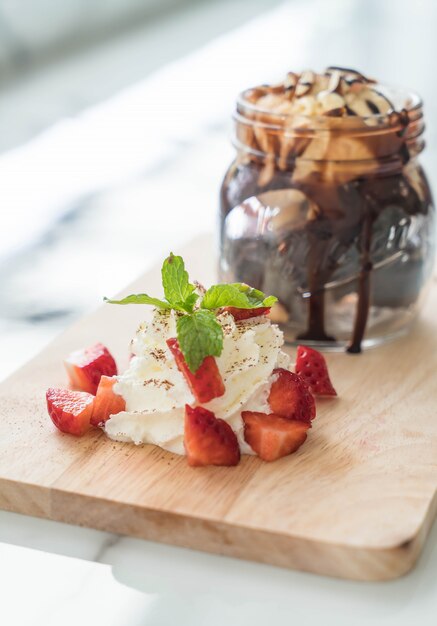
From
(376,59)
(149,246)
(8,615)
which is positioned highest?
(8,615)

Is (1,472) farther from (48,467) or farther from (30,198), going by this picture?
(30,198)

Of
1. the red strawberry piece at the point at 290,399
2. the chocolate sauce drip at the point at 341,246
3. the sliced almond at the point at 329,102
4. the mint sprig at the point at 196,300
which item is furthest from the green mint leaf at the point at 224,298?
the sliced almond at the point at 329,102

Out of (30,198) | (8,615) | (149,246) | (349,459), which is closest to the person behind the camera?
(8,615)

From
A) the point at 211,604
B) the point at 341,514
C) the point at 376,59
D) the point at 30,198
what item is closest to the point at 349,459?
the point at 341,514

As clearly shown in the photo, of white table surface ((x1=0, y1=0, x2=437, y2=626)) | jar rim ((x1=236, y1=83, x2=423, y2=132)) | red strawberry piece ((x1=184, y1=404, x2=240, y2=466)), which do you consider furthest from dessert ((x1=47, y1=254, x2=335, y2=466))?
jar rim ((x1=236, y1=83, x2=423, y2=132))

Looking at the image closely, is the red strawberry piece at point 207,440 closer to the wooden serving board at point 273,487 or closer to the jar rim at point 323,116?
the wooden serving board at point 273,487

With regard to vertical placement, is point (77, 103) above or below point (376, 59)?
above

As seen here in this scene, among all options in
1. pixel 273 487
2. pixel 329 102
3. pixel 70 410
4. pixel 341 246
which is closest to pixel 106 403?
pixel 70 410

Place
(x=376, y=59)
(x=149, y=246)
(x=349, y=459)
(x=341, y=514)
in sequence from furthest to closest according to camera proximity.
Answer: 1. (x=376, y=59)
2. (x=149, y=246)
3. (x=349, y=459)
4. (x=341, y=514)
